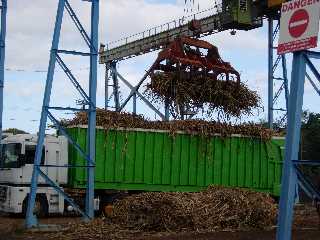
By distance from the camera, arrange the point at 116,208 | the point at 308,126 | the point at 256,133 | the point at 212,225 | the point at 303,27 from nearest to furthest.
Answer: the point at 303,27 < the point at 212,225 < the point at 116,208 < the point at 256,133 < the point at 308,126

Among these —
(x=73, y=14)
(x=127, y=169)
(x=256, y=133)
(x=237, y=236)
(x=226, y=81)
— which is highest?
(x=73, y=14)

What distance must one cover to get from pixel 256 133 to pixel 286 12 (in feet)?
40.4

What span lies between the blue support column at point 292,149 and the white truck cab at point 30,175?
1216 centimetres

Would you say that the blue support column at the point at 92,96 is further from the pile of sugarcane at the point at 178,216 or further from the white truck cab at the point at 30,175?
the white truck cab at the point at 30,175

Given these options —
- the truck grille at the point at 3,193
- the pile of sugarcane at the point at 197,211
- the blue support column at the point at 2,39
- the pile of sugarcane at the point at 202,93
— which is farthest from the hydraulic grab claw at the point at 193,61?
Result: the blue support column at the point at 2,39

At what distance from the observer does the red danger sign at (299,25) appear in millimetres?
6488

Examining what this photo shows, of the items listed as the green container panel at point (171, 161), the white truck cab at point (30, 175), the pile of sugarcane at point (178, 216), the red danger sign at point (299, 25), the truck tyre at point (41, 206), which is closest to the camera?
the red danger sign at point (299, 25)

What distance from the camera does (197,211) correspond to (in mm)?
13594

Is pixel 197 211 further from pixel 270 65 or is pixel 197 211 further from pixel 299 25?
pixel 270 65

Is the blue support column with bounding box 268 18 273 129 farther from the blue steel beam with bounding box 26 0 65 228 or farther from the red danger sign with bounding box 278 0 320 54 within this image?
the red danger sign with bounding box 278 0 320 54

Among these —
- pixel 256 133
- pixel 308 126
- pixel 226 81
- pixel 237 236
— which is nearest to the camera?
pixel 237 236

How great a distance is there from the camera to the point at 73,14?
15219 millimetres

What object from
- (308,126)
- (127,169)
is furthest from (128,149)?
(308,126)

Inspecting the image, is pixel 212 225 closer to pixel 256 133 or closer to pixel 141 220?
pixel 141 220
